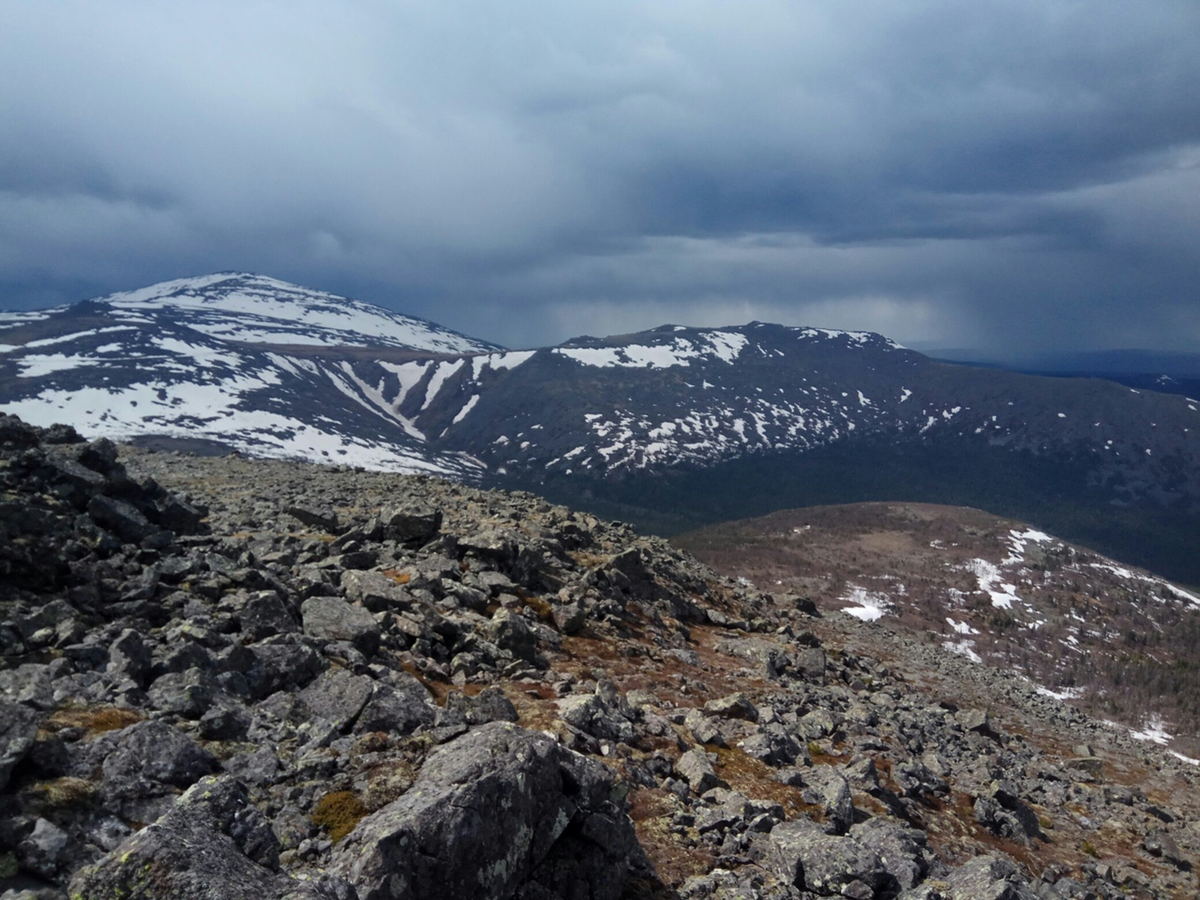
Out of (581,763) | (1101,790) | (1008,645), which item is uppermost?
(581,763)

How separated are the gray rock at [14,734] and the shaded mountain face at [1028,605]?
9726cm

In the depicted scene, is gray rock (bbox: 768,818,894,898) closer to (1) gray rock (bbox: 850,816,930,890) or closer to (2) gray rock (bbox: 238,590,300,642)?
(1) gray rock (bbox: 850,816,930,890)

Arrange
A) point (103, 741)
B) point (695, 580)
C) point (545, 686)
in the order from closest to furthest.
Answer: point (103, 741) < point (545, 686) < point (695, 580)

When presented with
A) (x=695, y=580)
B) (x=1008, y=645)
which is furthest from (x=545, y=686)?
(x=1008, y=645)

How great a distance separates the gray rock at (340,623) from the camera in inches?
699

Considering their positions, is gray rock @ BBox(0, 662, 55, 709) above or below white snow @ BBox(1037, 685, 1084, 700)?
above

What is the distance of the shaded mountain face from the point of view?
112 meters

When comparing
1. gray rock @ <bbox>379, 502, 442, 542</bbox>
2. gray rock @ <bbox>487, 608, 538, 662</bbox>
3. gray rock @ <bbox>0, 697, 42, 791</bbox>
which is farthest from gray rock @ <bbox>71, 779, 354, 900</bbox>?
gray rock @ <bbox>379, 502, 442, 542</bbox>

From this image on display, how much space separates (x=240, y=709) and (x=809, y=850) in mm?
11596

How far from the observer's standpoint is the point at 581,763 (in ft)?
38.8

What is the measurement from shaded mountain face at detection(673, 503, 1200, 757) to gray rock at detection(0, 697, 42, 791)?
3829 inches

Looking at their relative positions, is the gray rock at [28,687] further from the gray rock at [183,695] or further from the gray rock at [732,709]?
the gray rock at [732,709]

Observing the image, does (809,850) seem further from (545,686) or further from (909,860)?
(545,686)

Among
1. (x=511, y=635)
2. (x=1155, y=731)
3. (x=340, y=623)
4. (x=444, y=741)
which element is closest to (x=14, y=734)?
(x=444, y=741)
